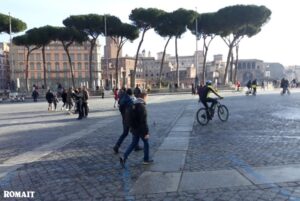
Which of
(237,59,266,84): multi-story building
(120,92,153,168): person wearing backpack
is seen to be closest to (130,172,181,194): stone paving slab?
(120,92,153,168): person wearing backpack

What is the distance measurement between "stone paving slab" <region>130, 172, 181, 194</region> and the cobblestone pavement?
13 cm

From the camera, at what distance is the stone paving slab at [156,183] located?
216 inches

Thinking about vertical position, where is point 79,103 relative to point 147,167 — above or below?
above

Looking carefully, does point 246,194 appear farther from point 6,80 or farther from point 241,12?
point 6,80

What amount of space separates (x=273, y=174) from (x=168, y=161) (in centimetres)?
205

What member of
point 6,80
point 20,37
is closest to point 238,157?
point 20,37

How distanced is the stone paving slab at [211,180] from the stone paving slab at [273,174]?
0.59 feet

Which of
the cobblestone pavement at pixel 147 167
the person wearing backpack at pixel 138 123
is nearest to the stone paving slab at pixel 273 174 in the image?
the cobblestone pavement at pixel 147 167

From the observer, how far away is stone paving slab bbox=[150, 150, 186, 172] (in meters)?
6.68

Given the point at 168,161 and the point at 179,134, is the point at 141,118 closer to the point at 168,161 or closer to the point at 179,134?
the point at 168,161

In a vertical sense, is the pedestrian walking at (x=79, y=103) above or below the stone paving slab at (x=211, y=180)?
above

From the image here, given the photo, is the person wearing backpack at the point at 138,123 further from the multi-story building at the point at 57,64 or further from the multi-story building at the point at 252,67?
the multi-story building at the point at 252,67

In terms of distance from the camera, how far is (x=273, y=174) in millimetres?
6031

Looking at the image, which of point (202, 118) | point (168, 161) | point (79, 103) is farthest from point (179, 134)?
point (79, 103)
